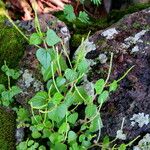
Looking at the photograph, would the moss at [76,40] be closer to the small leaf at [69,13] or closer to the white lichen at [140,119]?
the small leaf at [69,13]

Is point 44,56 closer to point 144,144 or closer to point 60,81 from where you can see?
point 60,81

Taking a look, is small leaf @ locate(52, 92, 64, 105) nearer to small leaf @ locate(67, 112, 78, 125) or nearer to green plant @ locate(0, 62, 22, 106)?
small leaf @ locate(67, 112, 78, 125)

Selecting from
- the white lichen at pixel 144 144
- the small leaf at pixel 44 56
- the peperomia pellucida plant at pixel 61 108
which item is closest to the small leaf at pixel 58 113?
the peperomia pellucida plant at pixel 61 108

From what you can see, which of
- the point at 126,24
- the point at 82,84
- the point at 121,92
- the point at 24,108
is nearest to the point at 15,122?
the point at 24,108

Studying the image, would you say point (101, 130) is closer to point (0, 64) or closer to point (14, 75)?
point (14, 75)

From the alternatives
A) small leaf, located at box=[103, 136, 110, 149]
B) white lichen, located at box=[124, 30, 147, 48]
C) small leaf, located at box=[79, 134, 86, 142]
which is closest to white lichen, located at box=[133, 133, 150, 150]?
small leaf, located at box=[103, 136, 110, 149]

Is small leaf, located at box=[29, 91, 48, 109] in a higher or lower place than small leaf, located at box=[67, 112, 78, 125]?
higher

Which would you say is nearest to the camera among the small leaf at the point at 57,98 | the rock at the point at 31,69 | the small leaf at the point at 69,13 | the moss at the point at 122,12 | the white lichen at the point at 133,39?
the small leaf at the point at 57,98
